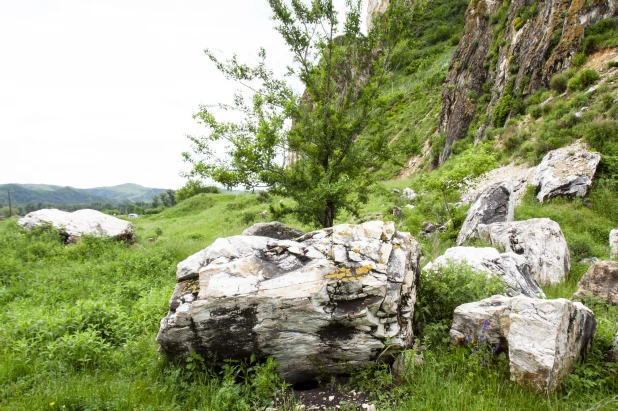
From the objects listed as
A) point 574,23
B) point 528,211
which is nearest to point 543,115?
point 574,23

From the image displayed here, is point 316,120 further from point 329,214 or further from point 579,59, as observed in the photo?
point 579,59

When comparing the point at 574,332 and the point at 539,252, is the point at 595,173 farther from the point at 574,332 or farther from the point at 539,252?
the point at 574,332

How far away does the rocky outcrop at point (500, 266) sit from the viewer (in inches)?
229

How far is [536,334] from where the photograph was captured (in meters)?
3.68

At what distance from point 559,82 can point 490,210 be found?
13438mm

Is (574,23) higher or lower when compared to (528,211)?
higher

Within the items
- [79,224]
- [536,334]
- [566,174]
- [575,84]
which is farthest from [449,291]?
[575,84]

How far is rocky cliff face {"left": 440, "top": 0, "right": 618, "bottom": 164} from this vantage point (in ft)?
65.5

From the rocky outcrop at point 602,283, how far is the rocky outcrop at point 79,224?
16.6 metres

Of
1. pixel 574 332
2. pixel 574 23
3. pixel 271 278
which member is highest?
pixel 574 23

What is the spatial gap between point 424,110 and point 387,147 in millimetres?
38435

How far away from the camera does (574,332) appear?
3822 mm

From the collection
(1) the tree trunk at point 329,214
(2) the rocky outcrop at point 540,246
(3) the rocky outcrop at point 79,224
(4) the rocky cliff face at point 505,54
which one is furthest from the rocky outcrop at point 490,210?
(3) the rocky outcrop at point 79,224

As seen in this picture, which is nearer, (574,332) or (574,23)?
(574,332)
